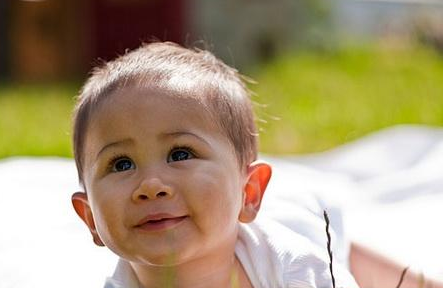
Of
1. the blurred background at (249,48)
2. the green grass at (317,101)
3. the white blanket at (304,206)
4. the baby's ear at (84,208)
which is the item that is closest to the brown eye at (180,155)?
the baby's ear at (84,208)

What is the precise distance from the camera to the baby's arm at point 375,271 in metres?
2.26

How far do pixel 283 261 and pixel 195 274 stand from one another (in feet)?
0.59

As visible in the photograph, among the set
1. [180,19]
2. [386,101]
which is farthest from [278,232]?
[180,19]

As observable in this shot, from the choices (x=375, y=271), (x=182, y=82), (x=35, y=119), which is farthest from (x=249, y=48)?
(x=182, y=82)

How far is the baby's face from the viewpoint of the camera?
5.70ft

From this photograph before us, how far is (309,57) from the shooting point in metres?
7.23

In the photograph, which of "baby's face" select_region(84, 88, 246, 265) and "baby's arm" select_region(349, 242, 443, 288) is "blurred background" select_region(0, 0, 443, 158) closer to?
"baby's arm" select_region(349, 242, 443, 288)

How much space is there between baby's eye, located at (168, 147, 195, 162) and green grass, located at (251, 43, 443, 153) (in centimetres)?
185

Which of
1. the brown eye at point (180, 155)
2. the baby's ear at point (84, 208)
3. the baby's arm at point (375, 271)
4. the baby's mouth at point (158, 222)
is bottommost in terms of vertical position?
the baby's arm at point (375, 271)

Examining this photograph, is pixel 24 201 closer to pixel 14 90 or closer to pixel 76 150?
pixel 76 150

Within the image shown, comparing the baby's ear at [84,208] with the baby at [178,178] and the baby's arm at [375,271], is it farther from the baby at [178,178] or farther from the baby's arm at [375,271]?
the baby's arm at [375,271]

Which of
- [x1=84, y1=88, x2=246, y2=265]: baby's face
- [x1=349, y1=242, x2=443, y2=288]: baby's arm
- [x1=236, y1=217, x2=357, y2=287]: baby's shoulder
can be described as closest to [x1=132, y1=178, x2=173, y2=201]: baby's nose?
[x1=84, y1=88, x2=246, y2=265]: baby's face

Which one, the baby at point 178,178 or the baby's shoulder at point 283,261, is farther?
the baby's shoulder at point 283,261

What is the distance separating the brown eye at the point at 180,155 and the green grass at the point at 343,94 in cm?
185
